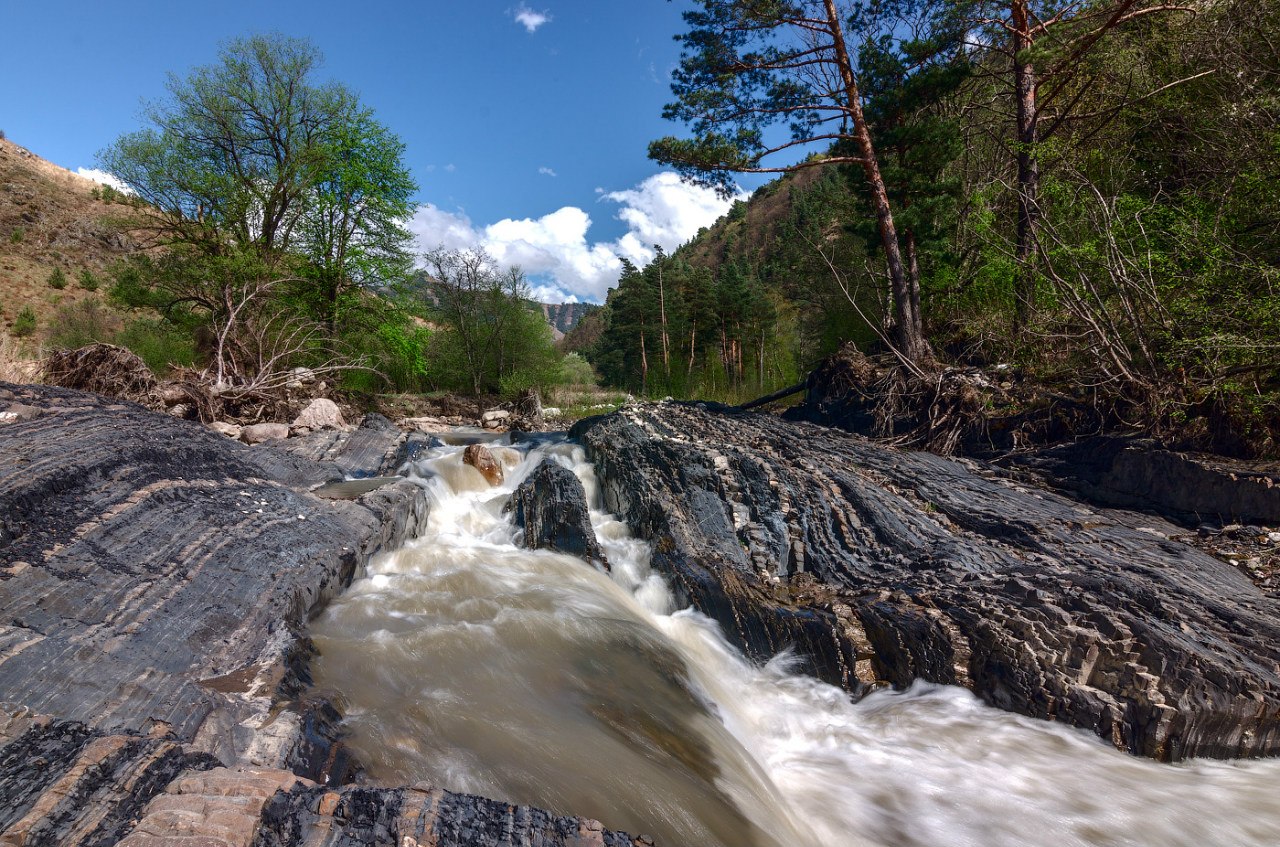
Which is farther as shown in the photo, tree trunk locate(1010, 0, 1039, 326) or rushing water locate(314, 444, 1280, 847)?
tree trunk locate(1010, 0, 1039, 326)

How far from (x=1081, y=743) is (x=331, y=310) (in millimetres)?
18017

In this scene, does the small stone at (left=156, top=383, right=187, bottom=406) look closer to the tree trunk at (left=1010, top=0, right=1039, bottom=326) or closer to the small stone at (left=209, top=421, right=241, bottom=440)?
the small stone at (left=209, top=421, right=241, bottom=440)

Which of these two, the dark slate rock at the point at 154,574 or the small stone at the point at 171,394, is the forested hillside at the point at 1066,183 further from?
the small stone at the point at 171,394

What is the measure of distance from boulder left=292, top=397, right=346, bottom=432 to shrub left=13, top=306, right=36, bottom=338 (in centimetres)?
2699

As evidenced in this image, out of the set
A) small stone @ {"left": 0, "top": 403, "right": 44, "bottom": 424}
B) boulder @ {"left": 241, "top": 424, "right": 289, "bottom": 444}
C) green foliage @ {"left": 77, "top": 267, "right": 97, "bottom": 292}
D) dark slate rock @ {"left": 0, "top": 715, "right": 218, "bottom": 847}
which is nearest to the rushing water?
dark slate rock @ {"left": 0, "top": 715, "right": 218, "bottom": 847}

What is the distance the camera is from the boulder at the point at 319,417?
9.41 meters

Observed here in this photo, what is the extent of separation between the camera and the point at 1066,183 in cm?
644

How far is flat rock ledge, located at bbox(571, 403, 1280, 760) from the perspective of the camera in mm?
2938

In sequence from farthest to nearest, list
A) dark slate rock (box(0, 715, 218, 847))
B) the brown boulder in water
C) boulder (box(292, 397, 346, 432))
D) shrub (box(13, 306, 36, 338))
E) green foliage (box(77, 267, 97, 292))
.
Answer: green foliage (box(77, 267, 97, 292)) < shrub (box(13, 306, 36, 338)) < boulder (box(292, 397, 346, 432)) < the brown boulder in water < dark slate rock (box(0, 715, 218, 847))

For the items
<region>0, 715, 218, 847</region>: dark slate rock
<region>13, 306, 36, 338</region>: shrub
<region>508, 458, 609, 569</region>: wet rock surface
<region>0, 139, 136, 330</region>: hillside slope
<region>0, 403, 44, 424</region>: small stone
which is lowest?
<region>508, 458, 609, 569</region>: wet rock surface

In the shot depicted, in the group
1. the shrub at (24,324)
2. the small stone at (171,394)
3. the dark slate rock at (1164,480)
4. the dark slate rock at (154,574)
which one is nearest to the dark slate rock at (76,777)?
the dark slate rock at (154,574)

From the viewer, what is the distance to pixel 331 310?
1546 centimetres

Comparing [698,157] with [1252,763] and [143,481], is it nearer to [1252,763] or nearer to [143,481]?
[143,481]

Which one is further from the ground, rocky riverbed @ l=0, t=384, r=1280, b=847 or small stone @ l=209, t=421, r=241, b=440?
small stone @ l=209, t=421, r=241, b=440
